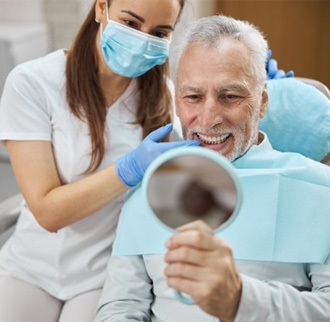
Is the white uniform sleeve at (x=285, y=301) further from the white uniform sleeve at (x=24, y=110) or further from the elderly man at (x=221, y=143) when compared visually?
the white uniform sleeve at (x=24, y=110)

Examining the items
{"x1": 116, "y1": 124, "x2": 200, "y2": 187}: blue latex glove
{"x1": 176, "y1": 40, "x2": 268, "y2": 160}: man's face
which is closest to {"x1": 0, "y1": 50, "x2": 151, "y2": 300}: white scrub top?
{"x1": 116, "y1": 124, "x2": 200, "y2": 187}: blue latex glove

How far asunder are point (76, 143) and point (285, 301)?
75cm

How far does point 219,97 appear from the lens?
4.22ft

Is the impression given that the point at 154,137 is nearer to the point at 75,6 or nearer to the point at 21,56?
the point at 21,56

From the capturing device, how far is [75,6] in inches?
129

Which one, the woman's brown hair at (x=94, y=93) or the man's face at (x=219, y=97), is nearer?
the man's face at (x=219, y=97)

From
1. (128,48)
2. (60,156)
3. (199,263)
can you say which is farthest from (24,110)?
(199,263)

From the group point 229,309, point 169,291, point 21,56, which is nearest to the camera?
point 229,309

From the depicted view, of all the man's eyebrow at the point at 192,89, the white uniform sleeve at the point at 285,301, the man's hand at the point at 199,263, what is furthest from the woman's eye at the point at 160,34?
the man's hand at the point at 199,263

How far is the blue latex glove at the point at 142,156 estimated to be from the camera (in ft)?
4.19

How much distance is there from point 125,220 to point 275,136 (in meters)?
0.51

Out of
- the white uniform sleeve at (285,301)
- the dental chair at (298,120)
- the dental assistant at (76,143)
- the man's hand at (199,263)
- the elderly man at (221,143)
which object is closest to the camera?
the man's hand at (199,263)

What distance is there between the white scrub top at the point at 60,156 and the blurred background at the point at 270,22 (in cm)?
174

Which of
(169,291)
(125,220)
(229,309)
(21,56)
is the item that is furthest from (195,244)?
(21,56)
